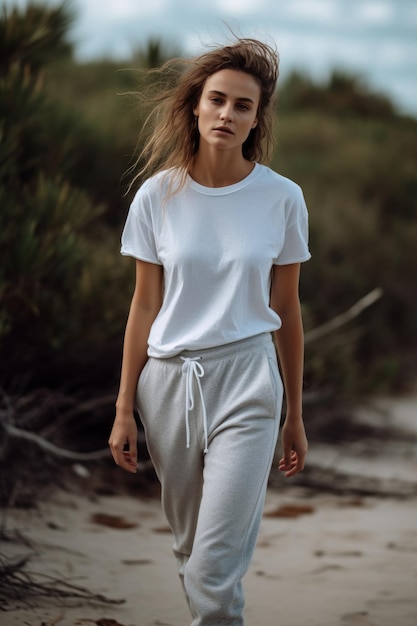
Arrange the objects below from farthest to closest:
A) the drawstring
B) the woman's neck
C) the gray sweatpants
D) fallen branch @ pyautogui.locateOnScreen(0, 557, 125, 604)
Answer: fallen branch @ pyautogui.locateOnScreen(0, 557, 125, 604)
the woman's neck
the drawstring
the gray sweatpants

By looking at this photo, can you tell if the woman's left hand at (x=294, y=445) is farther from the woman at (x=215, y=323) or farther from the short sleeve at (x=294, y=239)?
the short sleeve at (x=294, y=239)

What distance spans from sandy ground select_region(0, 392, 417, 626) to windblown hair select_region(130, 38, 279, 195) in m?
1.75

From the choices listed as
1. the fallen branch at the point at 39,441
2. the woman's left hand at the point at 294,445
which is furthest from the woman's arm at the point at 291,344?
the fallen branch at the point at 39,441

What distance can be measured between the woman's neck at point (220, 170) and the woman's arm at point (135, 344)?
0.30 metres

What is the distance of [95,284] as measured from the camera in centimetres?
599

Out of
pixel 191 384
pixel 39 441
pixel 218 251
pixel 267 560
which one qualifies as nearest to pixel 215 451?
pixel 191 384

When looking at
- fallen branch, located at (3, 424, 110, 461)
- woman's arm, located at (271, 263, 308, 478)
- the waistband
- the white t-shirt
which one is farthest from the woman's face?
fallen branch, located at (3, 424, 110, 461)

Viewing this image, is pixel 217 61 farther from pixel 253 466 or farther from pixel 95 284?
pixel 95 284

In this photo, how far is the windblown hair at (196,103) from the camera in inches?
117

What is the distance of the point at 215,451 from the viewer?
282cm

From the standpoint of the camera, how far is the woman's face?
292cm

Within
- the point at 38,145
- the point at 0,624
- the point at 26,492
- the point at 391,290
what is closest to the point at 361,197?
the point at 391,290

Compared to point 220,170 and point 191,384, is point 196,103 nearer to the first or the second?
point 220,170

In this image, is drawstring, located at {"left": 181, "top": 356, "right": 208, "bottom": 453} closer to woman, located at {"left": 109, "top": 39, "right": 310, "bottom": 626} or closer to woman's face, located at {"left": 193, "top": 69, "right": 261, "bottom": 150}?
woman, located at {"left": 109, "top": 39, "right": 310, "bottom": 626}
